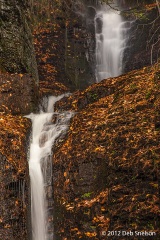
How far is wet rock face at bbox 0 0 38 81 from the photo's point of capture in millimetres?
8922

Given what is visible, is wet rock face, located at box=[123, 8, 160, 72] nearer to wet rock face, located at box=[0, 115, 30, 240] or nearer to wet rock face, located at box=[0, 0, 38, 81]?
wet rock face, located at box=[0, 0, 38, 81]

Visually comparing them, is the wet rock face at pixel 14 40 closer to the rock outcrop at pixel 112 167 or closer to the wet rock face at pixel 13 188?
the rock outcrop at pixel 112 167

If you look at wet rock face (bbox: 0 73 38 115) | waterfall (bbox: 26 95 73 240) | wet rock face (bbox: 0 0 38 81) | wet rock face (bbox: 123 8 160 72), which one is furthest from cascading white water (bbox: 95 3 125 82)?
waterfall (bbox: 26 95 73 240)

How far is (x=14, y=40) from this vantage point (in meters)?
9.15

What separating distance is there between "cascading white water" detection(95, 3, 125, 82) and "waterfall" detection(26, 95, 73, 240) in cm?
772

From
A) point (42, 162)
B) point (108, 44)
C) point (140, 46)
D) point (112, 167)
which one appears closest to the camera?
point (112, 167)

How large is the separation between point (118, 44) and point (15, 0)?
7.34m

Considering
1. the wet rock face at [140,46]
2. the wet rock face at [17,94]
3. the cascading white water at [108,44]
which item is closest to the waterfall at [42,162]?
the wet rock face at [17,94]

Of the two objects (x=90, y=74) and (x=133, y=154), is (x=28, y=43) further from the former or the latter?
(x=133, y=154)

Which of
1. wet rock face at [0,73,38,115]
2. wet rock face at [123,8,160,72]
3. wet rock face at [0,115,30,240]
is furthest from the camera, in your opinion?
wet rock face at [123,8,160,72]

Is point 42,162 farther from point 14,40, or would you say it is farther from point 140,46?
point 140,46

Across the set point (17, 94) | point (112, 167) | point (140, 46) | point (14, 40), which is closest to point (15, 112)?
point (17, 94)

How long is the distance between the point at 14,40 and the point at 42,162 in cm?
507

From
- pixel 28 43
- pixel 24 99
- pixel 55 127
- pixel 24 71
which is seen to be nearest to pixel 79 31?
pixel 28 43
